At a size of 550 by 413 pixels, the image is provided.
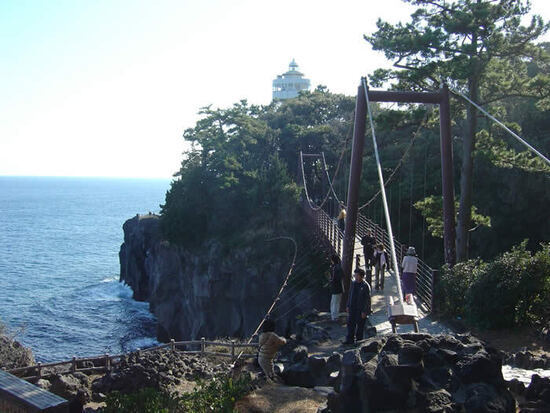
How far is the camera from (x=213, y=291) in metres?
32.2

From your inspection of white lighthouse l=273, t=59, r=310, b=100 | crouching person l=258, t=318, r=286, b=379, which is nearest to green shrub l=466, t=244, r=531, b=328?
crouching person l=258, t=318, r=286, b=379

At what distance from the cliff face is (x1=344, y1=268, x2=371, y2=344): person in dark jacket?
1482 cm

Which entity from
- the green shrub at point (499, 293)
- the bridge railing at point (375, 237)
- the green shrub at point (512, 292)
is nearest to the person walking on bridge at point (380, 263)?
the bridge railing at point (375, 237)

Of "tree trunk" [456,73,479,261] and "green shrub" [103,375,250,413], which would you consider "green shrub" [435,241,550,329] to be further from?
"tree trunk" [456,73,479,261]

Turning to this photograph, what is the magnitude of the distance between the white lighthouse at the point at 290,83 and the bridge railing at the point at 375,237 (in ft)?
193

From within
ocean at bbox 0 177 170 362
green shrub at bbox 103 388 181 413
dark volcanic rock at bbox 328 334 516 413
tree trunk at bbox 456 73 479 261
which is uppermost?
tree trunk at bbox 456 73 479 261

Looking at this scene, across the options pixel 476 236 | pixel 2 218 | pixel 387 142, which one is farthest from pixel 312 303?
pixel 2 218

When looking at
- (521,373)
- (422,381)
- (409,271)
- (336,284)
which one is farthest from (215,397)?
(409,271)

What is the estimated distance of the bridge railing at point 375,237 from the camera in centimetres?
1307

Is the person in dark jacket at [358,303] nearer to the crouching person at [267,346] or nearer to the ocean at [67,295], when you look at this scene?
the crouching person at [267,346]

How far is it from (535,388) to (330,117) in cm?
3793

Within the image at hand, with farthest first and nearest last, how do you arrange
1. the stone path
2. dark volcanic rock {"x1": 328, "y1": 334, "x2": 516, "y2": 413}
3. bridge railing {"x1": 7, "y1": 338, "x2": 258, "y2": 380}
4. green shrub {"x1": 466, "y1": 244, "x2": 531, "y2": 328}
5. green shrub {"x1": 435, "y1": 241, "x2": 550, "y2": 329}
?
bridge railing {"x1": 7, "y1": 338, "x2": 258, "y2": 380} < the stone path < green shrub {"x1": 466, "y1": 244, "x2": 531, "y2": 328} < green shrub {"x1": 435, "y1": 241, "x2": 550, "y2": 329} < dark volcanic rock {"x1": 328, "y1": 334, "x2": 516, "y2": 413}

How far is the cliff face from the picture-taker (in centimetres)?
3003

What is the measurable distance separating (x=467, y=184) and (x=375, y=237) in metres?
3.23
